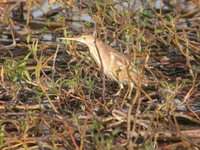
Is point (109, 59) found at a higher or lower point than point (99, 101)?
higher

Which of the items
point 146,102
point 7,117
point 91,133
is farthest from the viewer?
point 146,102

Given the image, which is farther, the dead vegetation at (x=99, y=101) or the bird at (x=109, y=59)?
the bird at (x=109, y=59)

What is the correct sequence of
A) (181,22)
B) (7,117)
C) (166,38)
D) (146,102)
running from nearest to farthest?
(7,117)
(146,102)
(166,38)
(181,22)

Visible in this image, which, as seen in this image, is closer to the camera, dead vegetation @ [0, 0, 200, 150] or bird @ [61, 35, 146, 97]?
dead vegetation @ [0, 0, 200, 150]

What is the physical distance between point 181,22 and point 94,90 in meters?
3.45

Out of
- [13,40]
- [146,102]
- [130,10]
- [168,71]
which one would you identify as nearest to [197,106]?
[146,102]

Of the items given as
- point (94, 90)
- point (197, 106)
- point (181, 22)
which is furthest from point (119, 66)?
point (181, 22)

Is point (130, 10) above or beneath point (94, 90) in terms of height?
above

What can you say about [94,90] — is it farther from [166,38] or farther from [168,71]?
[166,38]

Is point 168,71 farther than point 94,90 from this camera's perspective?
→ Yes

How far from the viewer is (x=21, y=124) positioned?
5.46 meters

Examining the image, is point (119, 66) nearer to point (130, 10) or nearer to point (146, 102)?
point (146, 102)

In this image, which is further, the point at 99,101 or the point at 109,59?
the point at 109,59

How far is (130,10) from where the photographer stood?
26.3 feet
